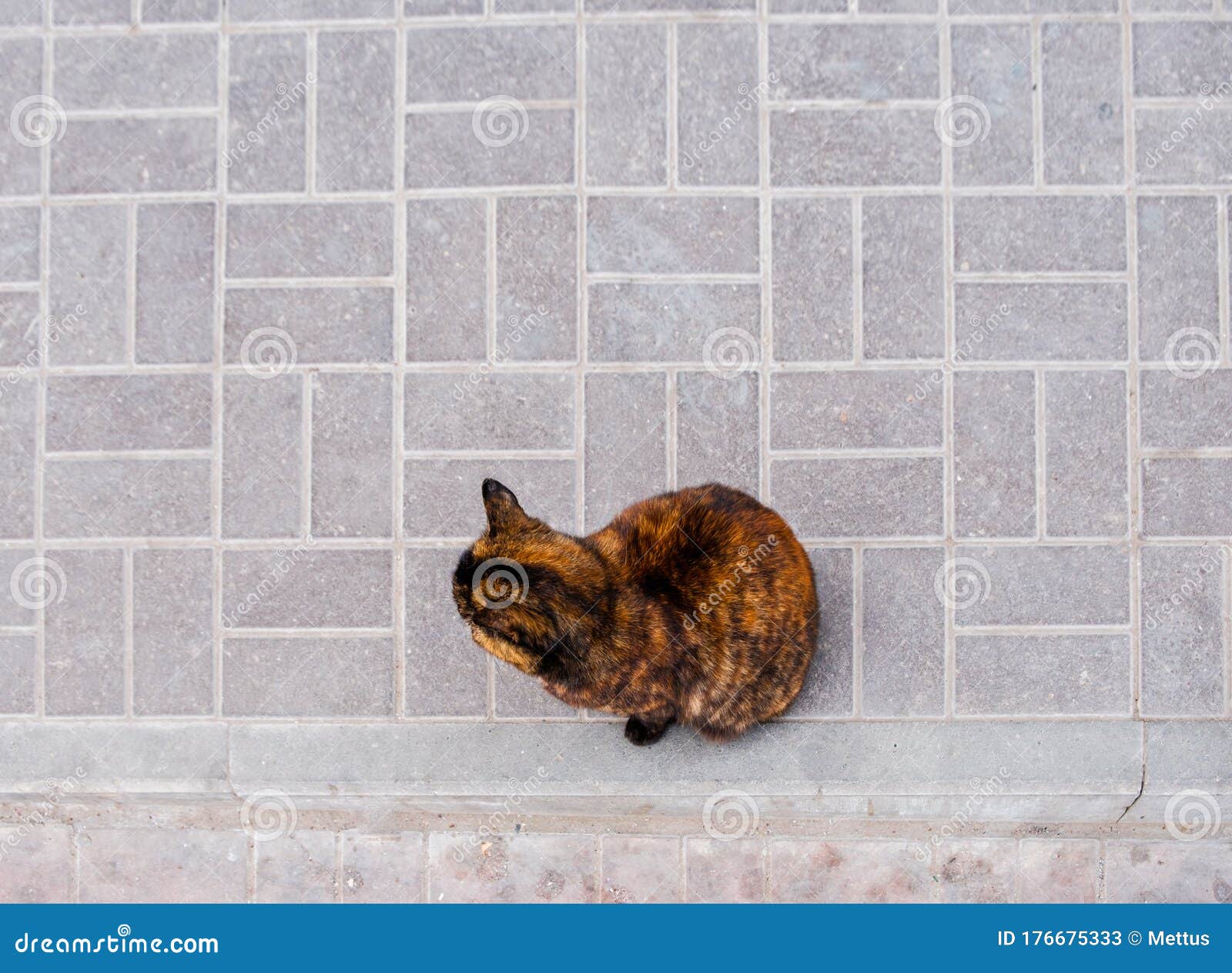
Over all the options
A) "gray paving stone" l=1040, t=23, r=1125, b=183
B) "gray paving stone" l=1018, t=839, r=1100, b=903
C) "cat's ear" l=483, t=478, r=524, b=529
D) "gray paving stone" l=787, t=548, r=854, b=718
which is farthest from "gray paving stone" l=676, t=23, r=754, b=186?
"gray paving stone" l=1018, t=839, r=1100, b=903

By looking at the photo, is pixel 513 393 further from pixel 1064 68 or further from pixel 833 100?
pixel 1064 68

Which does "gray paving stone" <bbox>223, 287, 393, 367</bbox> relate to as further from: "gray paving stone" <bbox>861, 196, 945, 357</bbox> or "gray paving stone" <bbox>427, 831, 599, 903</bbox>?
"gray paving stone" <bbox>427, 831, 599, 903</bbox>

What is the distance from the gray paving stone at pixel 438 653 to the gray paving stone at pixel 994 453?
7.83 feet

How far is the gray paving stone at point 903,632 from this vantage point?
430cm

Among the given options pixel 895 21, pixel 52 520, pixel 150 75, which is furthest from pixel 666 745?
pixel 150 75

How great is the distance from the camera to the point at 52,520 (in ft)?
14.4

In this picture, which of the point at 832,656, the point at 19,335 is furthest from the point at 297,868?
the point at 19,335

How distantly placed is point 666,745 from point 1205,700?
2.56 meters

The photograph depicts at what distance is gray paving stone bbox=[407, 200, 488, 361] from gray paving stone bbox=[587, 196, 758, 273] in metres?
0.55

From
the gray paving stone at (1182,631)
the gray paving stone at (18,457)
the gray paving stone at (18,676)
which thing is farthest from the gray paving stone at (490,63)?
the gray paving stone at (1182,631)

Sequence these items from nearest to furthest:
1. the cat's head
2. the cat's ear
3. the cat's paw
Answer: the cat's head < the cat's ear < the cat's paw

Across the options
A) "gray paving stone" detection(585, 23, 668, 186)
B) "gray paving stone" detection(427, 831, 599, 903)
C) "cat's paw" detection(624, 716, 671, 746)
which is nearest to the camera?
"cat's paw" detection(624, 716, 671, 746)

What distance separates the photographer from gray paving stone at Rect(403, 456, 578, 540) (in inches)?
170

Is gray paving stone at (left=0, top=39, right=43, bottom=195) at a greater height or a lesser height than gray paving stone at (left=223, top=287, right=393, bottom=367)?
greater
